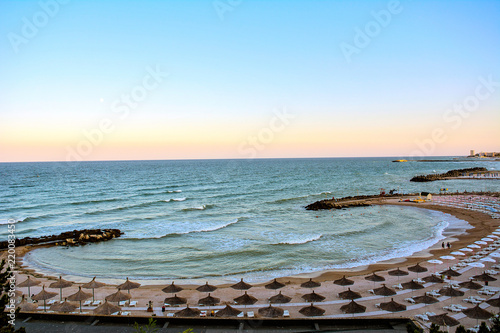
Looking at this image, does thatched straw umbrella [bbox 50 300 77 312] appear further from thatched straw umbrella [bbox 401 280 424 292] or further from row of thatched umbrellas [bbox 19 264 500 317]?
thatched straw umbrella [bbox 401 280 424 292]

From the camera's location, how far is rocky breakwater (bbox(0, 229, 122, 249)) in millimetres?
41250

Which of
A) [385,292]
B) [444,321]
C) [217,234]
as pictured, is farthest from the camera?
[217,234]

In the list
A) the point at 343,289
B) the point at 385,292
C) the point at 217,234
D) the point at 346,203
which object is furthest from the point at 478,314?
the point at 346,203

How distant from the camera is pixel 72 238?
141 feet

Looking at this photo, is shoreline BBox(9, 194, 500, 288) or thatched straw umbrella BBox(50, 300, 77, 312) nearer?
thatched straw umbrella BBox(50, 300, 77, 312)

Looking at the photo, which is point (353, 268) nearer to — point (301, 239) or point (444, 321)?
point (301, 239)

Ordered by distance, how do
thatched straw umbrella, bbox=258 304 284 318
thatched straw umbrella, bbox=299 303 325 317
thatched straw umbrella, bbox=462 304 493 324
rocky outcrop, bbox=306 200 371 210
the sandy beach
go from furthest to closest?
rocky outcrop, bbox=306 200 371 210
the sandy beach
thatched straw umbrella, bbox=299 303 325 317
thatched straw umbrella, bbox=258 304 284 318
thatched straw umbrella, bbox=462 304 493 324

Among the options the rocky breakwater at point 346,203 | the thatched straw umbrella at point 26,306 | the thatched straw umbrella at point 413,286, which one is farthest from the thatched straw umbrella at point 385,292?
the rocky breakwater at point 346,203

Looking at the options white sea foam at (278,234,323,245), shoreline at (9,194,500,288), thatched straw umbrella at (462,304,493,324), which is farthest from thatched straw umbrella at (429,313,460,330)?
white sea foam at (278,234,323,245)

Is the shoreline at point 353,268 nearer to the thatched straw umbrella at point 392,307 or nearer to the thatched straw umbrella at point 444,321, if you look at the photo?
the thatched straw umbrella at point 392,307

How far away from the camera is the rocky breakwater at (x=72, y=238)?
4125cm

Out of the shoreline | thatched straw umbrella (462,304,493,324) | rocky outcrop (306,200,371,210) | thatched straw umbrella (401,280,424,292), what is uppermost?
thatched straw umbrella (462,304,493,324)

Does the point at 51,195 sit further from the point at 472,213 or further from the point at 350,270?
the point at 472,213

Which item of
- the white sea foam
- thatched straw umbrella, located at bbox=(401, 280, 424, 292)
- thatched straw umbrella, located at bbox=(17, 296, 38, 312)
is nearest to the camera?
thatched straw umbrella, located at bbox=(17, 296, 38, 312)
